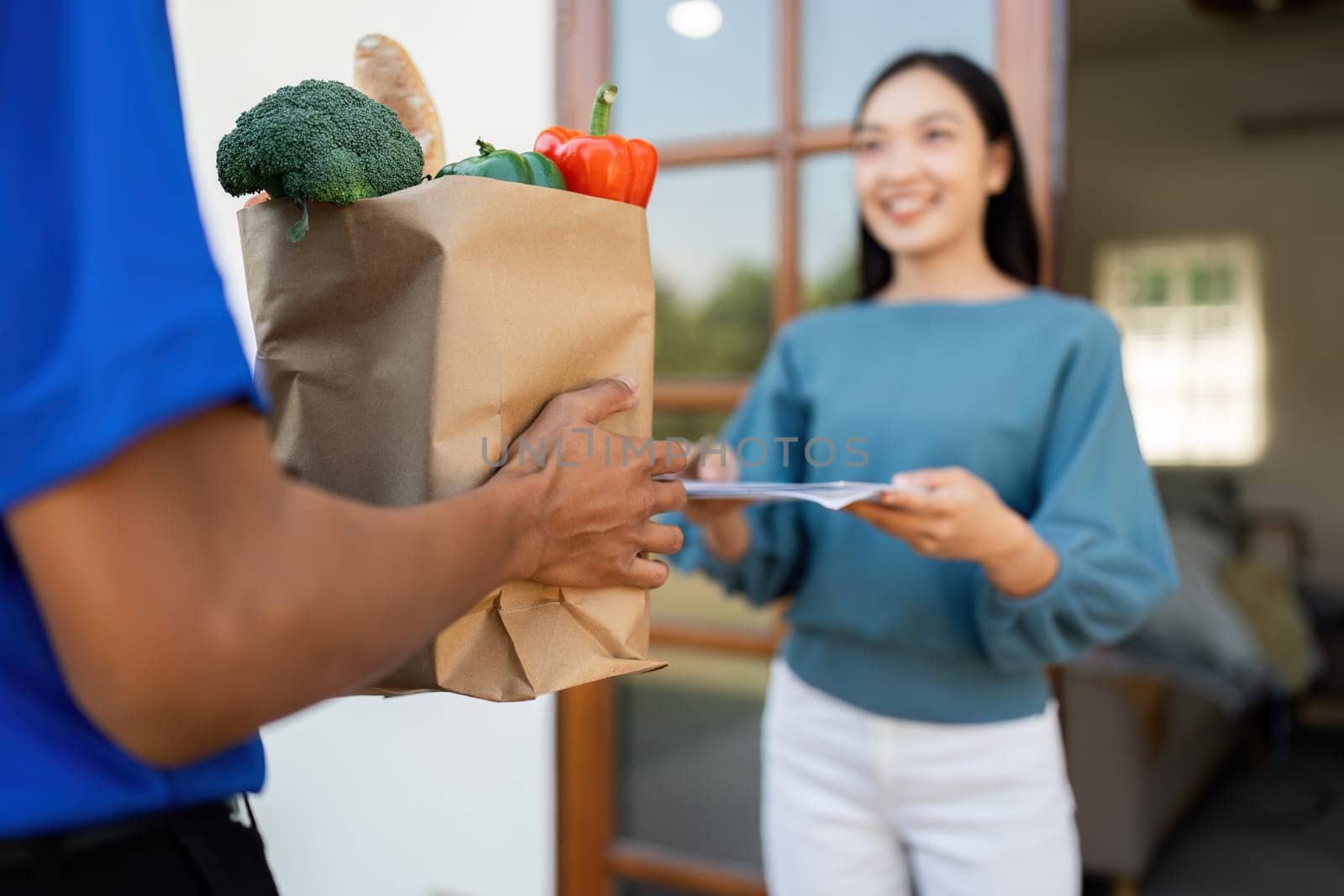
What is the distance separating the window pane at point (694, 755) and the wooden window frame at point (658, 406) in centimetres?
3

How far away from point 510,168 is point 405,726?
5.20 feet

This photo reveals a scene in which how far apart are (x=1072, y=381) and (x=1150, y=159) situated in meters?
4.96

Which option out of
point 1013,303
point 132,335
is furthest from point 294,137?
point 1013,303

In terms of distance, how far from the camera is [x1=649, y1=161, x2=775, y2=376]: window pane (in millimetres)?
1895

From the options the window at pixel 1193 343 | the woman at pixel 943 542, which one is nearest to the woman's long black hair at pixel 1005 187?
the woman at pixel 943 542

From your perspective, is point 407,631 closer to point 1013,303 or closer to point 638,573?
point 638,573

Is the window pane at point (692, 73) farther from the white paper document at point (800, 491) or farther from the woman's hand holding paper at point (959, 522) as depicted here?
the white paper document at point (800, 491)

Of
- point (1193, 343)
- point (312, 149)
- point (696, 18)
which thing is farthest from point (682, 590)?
point (1193, 343)

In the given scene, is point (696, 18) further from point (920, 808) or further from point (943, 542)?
point (920, 808)

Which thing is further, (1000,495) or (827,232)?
(827,232)

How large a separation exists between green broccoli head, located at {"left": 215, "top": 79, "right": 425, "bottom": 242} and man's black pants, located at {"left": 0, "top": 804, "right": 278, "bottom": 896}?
13.4 inches

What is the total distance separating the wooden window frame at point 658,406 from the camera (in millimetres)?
1826

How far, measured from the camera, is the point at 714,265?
194cm

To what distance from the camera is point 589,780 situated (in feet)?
6.60
